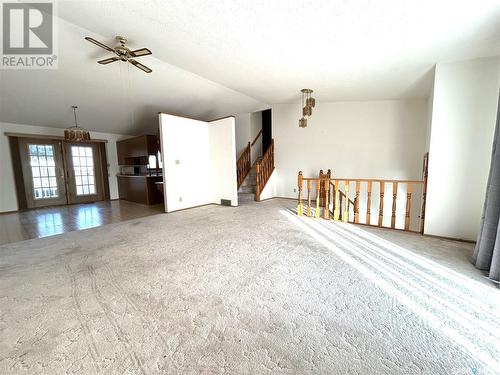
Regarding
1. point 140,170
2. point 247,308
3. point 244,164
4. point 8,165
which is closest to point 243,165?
point 244,164

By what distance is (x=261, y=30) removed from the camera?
257cm

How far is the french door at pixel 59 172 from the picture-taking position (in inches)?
229

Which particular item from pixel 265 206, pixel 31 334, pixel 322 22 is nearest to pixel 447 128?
pixel 322 22

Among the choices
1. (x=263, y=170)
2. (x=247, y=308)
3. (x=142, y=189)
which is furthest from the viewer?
(x=263, y=170)

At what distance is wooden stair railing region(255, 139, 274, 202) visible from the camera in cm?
638

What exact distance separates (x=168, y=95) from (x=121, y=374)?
221 inches

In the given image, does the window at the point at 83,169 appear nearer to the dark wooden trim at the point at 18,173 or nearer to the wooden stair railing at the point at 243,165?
the dark wooden trim at the point at 18,173

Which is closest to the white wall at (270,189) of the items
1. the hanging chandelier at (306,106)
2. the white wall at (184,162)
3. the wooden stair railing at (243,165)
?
the wooden stair railing at (243,165)

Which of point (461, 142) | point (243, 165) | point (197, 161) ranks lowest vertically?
point (243, 165)

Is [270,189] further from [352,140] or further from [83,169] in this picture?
[83,169]

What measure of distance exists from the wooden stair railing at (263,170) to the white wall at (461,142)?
405 cm

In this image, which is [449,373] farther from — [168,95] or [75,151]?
[75,151]

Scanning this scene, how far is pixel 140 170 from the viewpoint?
755cm

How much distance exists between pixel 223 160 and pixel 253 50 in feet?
10.2
